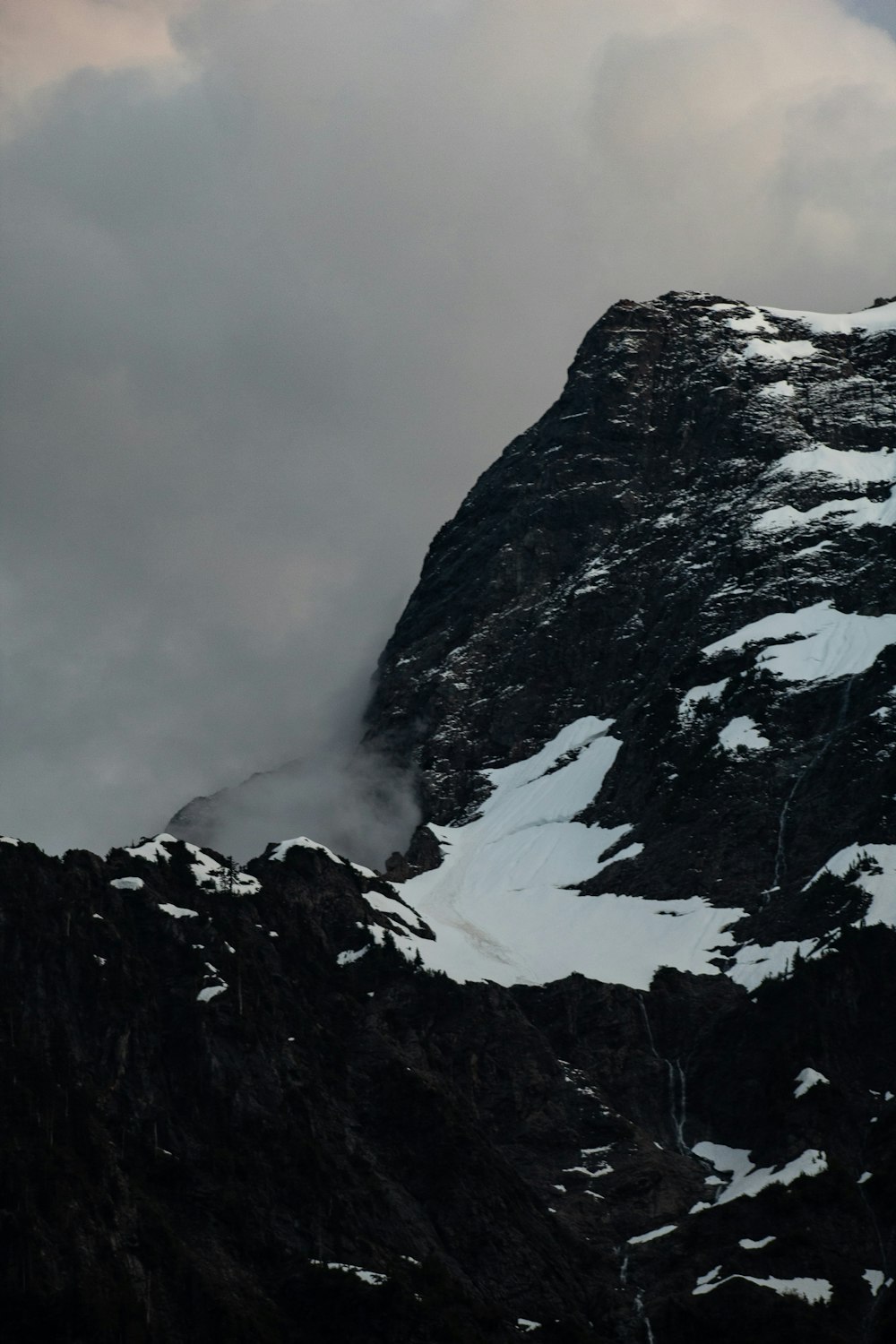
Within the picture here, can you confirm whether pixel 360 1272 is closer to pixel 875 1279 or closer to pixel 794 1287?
pixel 794 1287

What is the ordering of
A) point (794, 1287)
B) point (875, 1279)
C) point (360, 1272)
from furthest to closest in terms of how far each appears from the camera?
point (875, 1279) → point (794, 1287) → point (360, 1272)

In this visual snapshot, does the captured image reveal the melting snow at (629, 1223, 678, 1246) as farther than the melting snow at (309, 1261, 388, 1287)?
Yes

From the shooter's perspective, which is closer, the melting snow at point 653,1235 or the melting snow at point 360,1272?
the melting snow at point 360,1272

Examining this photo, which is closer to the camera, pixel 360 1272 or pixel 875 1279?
pixel 360 1272

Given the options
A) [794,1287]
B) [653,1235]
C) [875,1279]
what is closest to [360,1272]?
[653,1235]

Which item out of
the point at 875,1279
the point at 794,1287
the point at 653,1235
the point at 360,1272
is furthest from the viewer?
the point at 653,1235

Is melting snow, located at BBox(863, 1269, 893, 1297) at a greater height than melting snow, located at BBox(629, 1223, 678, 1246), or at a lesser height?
lesser

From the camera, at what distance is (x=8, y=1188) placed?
17012 cm

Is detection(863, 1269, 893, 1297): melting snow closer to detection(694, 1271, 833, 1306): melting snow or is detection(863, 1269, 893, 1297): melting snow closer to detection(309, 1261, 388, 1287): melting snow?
detection(694, 1271, 833, 1306): melting snow

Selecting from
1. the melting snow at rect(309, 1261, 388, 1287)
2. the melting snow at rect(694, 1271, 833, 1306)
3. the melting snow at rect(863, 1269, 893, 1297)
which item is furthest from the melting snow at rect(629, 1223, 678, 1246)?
the melting snow at rect(309, 1261, 388, 1287)

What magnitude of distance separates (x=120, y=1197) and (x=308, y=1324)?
62.7 ft

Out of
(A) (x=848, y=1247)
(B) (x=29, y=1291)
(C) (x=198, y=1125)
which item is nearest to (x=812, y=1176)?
(A) (x=848, y=1247)

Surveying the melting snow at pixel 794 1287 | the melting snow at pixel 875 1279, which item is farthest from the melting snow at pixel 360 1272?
the melting snow at pixel 875 1279

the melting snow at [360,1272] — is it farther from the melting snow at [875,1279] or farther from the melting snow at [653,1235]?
the melting snow at [875,1279]
